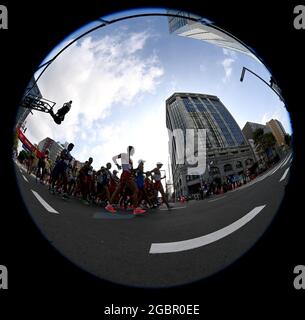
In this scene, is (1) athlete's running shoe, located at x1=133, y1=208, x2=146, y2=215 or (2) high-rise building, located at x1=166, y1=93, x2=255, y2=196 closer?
(2) high-rise building, located at x1=166, y1=93, x2=255, y2=196

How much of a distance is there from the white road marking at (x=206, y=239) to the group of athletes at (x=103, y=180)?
5.2 inches

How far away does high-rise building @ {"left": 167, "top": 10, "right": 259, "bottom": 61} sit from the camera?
27.0 inches

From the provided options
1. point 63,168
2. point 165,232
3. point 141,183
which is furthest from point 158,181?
point 63,168

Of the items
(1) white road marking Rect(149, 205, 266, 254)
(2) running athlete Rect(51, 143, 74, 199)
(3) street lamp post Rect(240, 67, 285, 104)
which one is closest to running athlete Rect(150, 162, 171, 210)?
(1) white road marking Rect(149, 205, 266, 254)

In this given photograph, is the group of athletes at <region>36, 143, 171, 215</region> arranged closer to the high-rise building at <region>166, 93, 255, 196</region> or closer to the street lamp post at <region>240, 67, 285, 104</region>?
the high-rise building at <region>166, 93, 255, 196</region>

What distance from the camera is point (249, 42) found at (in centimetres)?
68

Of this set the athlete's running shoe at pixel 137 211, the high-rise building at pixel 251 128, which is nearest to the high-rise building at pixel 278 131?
the high-rise building at pixel 251 128

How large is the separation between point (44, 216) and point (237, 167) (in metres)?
0.66

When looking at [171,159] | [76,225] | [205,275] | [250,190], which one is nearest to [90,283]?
[76,225]

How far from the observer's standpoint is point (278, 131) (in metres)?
0.64

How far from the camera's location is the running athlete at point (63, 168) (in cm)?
64

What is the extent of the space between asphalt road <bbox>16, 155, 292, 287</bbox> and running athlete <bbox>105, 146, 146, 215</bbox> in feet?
0.18

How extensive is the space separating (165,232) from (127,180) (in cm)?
22

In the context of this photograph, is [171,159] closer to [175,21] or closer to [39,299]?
[175,21]
